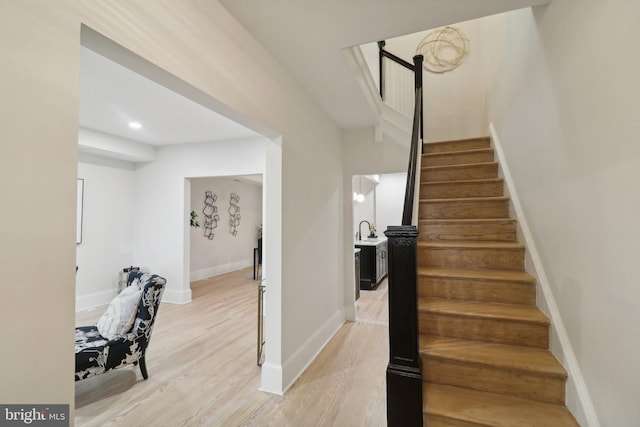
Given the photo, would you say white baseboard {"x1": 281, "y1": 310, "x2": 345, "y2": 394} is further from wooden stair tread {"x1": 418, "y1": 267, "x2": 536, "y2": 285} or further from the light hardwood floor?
wooden stair tread {"x1": 418, "y1": 267, "x2": 536, "y2": 285}

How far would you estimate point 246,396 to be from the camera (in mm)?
2289

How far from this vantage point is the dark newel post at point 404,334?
150 cm

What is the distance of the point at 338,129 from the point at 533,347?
3028 mm

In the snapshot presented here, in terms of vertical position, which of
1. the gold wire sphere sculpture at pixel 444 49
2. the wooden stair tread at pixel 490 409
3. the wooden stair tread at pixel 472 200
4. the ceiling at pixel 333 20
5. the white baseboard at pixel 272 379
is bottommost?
the white baseboard at pixel 272 379

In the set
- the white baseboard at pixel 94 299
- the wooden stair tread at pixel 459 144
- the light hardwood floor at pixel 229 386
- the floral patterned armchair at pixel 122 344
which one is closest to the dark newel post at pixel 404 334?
the light hardwood floor at pixel 229 386

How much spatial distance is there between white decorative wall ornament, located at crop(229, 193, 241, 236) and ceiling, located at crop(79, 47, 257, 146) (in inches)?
118

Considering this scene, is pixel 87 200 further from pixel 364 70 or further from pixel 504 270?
pixel 504 270

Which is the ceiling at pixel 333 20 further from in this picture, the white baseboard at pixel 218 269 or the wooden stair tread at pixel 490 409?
the white baseboard at pixel 218 269

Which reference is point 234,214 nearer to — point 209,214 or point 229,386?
point 209,214

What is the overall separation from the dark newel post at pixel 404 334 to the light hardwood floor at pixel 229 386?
2.01ft

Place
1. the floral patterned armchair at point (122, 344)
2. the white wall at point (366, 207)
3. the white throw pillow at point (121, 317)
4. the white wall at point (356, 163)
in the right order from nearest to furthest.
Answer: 1. the floral patterned armchair at point (122, 344)
2. the white throw pillow at point (121, 317)
3. the white wall at point (356, 163)
4. the white wall at point (366, 207)

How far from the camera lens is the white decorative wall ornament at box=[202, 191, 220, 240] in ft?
22.3

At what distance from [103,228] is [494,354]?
5.55m

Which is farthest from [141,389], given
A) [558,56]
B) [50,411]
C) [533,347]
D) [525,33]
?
[525,33]
